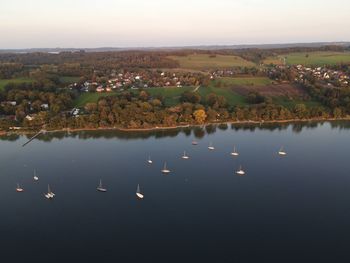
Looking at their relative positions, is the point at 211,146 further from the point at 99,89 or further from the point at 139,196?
the point at 99,89

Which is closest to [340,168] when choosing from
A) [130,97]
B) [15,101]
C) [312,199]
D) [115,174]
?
[312,199]

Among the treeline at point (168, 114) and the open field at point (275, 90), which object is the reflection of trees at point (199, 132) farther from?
the open field at point (275, 90)

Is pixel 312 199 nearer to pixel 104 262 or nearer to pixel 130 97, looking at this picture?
pixel 104 262

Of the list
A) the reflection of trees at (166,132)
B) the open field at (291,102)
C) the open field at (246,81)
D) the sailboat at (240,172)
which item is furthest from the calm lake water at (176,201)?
the open field at (246,81)

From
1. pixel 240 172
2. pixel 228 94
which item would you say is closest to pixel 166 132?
pixel 240 172

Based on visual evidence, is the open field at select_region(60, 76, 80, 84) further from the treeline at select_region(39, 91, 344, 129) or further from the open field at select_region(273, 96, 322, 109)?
the open field at select_region(273, 96, 322, 109)
